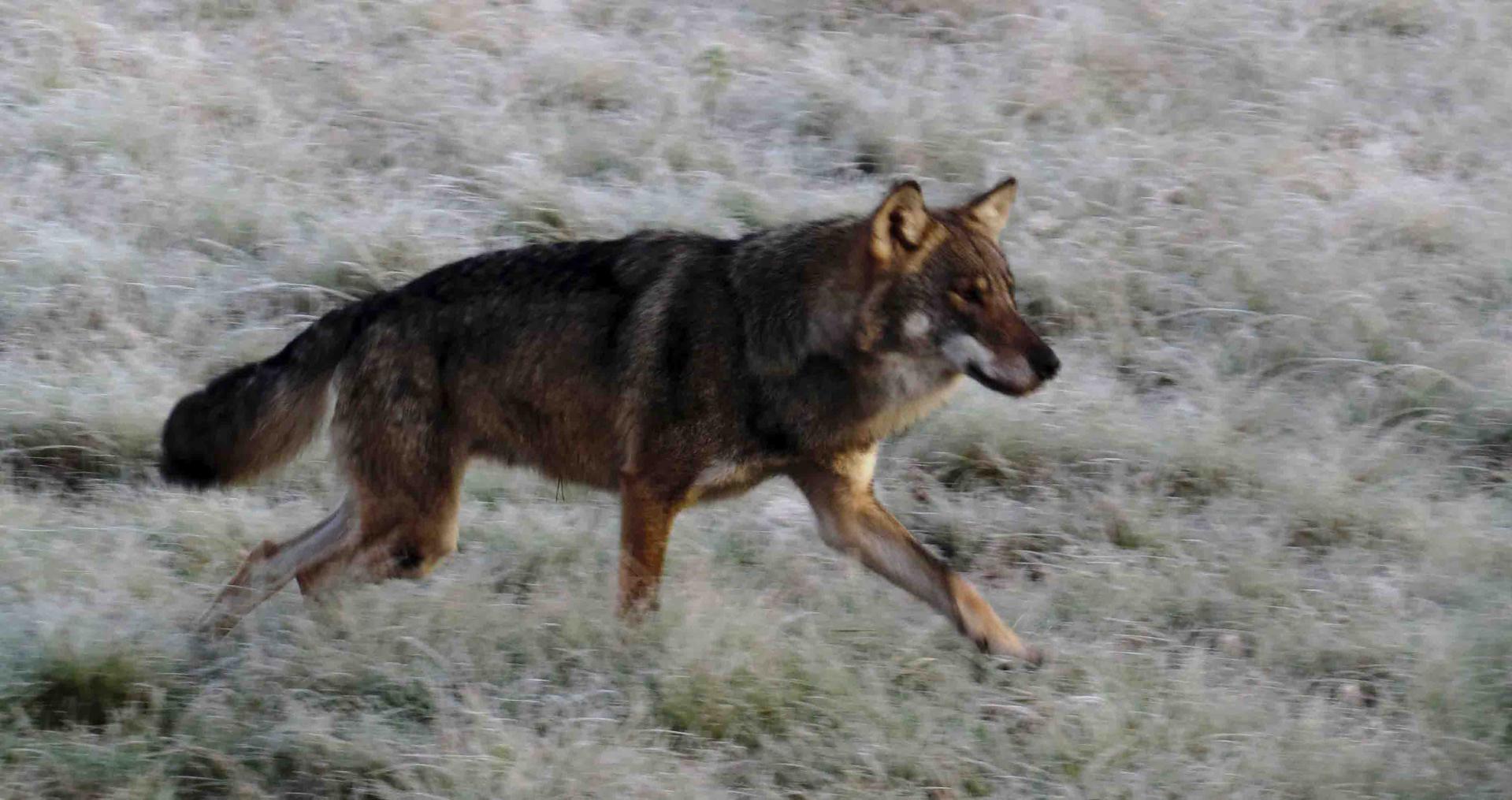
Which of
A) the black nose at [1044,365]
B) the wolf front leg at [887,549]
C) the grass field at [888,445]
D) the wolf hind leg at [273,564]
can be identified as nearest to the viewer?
the grass field at [888,445]

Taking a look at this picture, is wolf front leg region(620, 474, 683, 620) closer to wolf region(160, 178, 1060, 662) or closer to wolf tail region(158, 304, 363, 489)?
wolf region(160, 178, 1060, 662)

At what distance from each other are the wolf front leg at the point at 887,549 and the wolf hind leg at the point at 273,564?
1488 millimetres

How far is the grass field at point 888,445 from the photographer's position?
477cm

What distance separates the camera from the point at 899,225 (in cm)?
513

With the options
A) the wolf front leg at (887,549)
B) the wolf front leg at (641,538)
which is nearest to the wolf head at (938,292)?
the wolf front leg at (887,549)

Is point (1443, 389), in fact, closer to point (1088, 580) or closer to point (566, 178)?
point (1088, 580)

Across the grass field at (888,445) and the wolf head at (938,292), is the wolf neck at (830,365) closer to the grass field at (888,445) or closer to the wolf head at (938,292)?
the wolf head at (938,292)

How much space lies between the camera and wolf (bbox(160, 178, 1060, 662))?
5.16 metres

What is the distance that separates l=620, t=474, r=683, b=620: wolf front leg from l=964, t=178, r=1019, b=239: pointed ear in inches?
52.7

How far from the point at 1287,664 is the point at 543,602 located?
2378 mm

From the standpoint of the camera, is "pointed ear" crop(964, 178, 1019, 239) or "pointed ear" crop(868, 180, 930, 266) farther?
"pointed ear" crop(964, 178, 1019, 239)

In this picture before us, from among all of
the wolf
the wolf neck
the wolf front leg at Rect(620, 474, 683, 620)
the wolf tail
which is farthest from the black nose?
the wolf tail

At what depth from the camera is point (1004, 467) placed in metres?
6.82

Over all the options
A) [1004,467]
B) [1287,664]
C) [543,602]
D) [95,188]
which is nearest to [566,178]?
[95,188]
